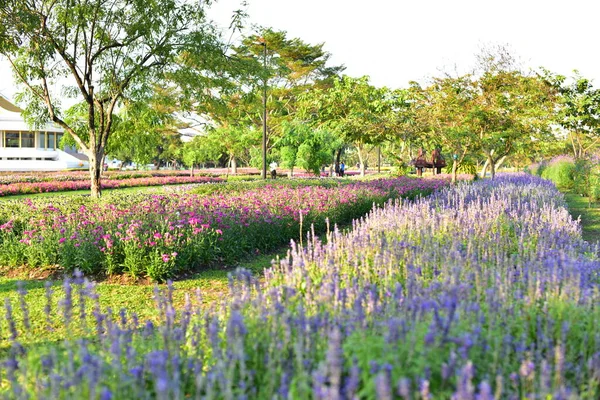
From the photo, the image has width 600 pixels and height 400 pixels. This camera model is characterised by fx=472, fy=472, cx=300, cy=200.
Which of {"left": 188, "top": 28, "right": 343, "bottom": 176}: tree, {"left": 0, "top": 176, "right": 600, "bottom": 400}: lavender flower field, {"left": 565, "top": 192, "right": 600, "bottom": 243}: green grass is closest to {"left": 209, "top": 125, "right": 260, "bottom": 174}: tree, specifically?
{"left": 188, "top": 28, "right": 343, "bottom": 176}: tree

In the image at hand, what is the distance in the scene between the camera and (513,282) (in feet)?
14.1

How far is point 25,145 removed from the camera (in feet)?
174

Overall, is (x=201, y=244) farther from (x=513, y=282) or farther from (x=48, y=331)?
(x=513, y=282)

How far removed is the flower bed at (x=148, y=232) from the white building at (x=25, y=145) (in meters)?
47.0

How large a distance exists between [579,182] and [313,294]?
841 inches

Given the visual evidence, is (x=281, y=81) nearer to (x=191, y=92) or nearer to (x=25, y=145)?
(x=191, y=92)

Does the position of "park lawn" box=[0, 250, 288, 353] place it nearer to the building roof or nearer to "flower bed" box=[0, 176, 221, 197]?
"flower bed" box=[0, 176, 221, 197]

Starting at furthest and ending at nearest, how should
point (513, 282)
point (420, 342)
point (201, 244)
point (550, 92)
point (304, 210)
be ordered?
point (550, 92) → point (304, 210) → point (201, 244) → point (513, 282) → point (420, 342)

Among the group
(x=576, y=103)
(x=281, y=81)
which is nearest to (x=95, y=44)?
(x=576, y=103)

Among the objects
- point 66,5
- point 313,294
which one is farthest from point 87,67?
point 313,294

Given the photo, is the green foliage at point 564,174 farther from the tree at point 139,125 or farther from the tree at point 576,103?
the tree at point 139,125

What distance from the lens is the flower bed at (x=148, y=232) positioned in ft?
21.9

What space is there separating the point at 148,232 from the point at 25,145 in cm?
5456

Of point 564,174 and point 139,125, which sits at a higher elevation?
point 139,125
